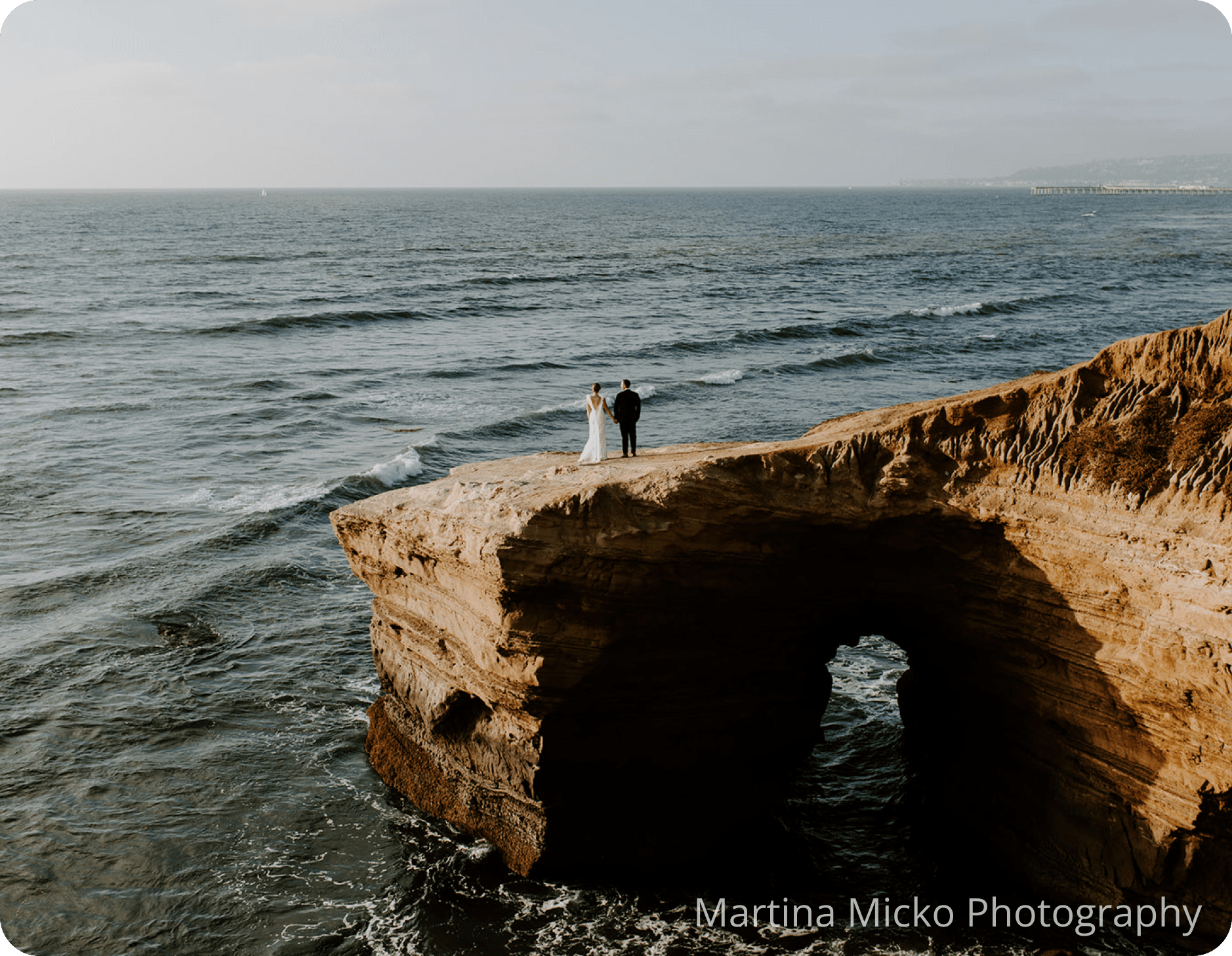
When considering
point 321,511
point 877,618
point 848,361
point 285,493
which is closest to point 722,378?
point 848,361

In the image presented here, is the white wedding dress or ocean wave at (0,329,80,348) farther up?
the white wedding dress

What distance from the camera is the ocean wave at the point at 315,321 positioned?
5159 centimetres

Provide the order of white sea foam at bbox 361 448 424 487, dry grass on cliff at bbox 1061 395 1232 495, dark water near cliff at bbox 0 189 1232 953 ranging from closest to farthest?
dry grass on cliff at bbox 1061 395 1232 495 < dark water near cliff at bbox 0 189 1232 953 < white sea foam at bbox 361 448 424 487

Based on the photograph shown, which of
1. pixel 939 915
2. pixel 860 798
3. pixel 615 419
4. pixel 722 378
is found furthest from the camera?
pixel 722 378

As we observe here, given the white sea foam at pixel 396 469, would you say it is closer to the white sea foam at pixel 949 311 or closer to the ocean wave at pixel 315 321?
the ocean wave at pixel 315 321

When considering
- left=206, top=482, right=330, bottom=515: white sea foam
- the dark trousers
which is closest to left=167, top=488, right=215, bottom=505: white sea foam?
left=206, top=482, right=330, bottom=515: white sea foam

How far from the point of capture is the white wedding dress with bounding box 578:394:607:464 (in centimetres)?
1522

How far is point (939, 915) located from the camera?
12430 mm

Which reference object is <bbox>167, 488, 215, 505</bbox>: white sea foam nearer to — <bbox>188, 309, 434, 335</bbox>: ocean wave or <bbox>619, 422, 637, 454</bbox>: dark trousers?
<bbox>619, 422, 637, 454</bbox>: dark trousers

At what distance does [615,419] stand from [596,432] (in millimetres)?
414

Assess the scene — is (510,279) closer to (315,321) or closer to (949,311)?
(315,321)

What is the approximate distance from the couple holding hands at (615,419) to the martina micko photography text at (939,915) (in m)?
6.82

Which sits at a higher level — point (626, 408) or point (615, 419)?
point (626, 408)

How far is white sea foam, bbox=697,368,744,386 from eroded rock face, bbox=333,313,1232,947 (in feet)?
87.7
